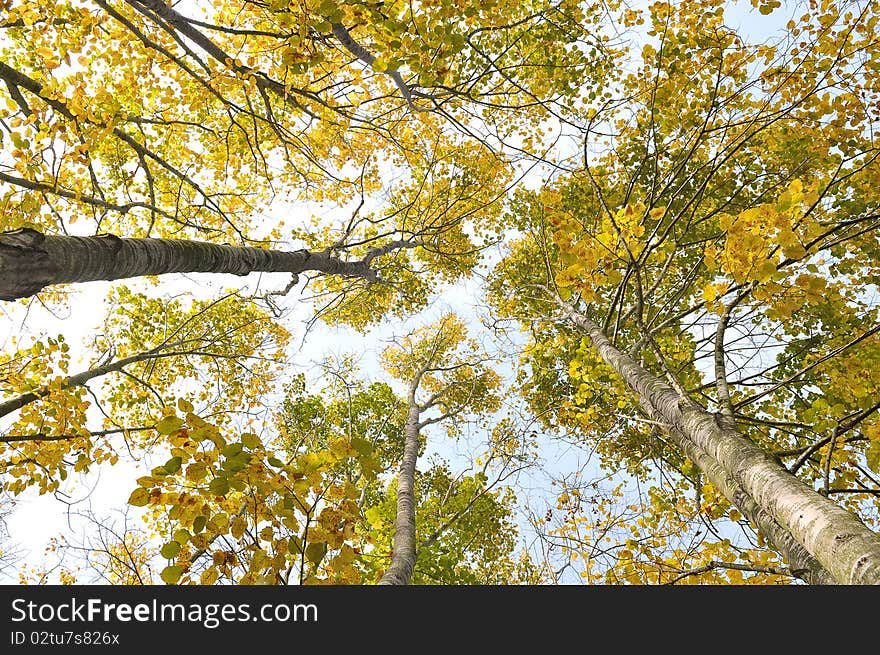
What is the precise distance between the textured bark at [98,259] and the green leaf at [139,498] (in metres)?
1.09

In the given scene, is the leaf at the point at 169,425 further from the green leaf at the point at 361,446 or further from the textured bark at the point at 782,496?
the textured bark at the point at 782,496

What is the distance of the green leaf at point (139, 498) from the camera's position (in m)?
1.68

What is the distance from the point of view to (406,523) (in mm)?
5227

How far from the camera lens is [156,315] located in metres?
8.55

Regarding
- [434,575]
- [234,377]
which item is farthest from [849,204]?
[234,377]

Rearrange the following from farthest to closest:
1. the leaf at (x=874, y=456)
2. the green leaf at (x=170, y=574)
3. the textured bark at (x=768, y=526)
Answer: the leaf at (x=874, y=456) → the textured bark at (x=768, y=526) → the green leaf at (x=170, y=574)

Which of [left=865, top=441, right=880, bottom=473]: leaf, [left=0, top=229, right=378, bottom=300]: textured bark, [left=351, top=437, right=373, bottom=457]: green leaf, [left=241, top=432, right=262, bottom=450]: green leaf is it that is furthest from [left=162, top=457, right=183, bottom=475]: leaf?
[left=865, top=441, right=880, bottom=473]: leaf

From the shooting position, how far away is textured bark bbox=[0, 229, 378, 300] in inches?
72.2

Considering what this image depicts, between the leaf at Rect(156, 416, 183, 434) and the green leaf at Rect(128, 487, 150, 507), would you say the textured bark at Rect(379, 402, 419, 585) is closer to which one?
the green leaf at Rect(128, 487, 150, 507)

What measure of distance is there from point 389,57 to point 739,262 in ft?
8.60

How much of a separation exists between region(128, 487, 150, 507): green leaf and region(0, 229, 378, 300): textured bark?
1.09 metres

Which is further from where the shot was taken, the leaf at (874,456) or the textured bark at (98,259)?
the leaf at (874,456)

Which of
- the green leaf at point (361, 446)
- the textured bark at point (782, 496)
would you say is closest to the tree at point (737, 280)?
the textured bark at point (782, 496)
